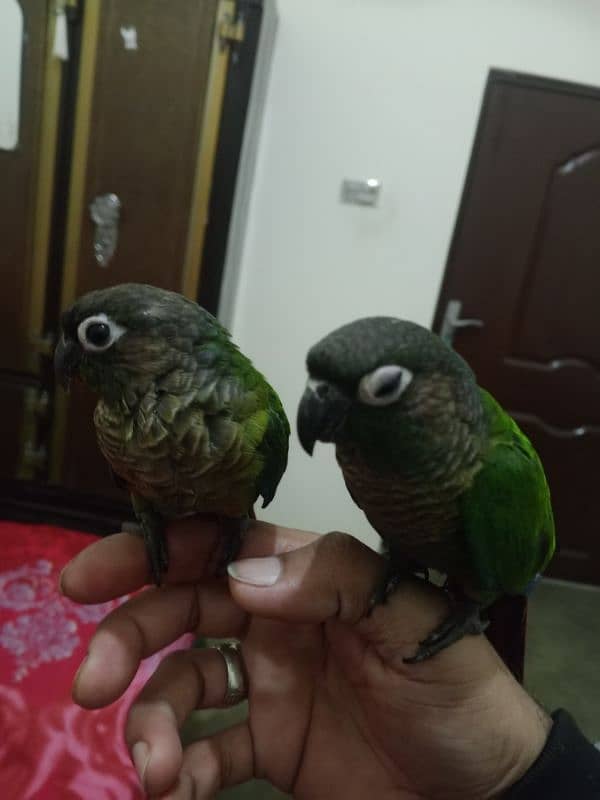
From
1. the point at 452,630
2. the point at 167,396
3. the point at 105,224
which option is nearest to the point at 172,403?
the point at 167,396

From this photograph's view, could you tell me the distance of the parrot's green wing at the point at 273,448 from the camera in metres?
0.77

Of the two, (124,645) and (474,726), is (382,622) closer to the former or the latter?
(474,726)

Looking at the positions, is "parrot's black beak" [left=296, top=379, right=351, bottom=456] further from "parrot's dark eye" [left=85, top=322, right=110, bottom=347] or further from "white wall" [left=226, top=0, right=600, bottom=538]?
"white wall" [left=226, top=0, right=600, bottom=538]

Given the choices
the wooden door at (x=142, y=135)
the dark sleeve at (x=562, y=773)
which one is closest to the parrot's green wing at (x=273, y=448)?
the dark sleeve at (x=562, y=773)

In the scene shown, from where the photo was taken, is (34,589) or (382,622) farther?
(34,589)

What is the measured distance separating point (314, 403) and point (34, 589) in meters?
1.24

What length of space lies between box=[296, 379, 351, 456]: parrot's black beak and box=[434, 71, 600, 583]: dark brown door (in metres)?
1.99

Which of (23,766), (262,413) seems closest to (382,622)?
(262,413)

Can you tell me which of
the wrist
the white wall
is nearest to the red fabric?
the wrist

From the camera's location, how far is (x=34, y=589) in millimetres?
1532

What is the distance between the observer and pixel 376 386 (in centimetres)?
60

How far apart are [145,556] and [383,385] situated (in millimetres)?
411

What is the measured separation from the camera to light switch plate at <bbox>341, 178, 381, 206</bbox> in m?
2.27

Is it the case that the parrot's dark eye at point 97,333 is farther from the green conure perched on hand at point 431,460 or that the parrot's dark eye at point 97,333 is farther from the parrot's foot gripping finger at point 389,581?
the parrot's foot gripping finger at point 389,581
